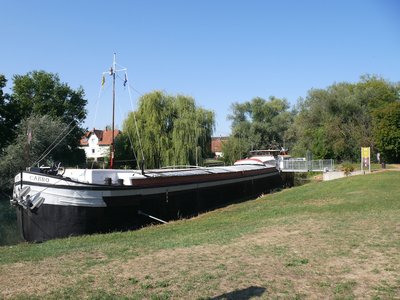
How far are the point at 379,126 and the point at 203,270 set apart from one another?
4456 centimetres

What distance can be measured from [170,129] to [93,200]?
2726cm

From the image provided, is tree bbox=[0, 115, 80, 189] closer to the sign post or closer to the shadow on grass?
the sign post

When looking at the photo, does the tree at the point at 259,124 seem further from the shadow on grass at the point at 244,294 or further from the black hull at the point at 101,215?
the shadow on grass at the point at 244,294

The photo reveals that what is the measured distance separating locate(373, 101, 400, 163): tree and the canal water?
125ft

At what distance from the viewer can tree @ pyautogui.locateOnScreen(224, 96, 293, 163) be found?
6488 centimetres

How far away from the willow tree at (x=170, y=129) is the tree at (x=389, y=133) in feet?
62.6

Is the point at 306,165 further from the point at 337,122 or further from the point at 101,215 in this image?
the point at 101,215

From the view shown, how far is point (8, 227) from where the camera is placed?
18.3 metres

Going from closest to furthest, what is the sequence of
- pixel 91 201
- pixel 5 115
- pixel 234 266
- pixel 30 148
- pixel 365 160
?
1. pixel 234 266
2. pixel 91 201
3. pixel 30 148
4. pixel 365 160
5. pixel 5 115

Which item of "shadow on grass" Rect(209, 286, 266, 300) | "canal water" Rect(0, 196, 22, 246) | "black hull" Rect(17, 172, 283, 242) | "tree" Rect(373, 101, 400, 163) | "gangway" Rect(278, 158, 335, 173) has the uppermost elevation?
"tree" Rect(373, 101, 400, 163)

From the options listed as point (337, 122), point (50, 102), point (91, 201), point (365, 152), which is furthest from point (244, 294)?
point (337, 122)

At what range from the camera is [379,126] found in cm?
4609

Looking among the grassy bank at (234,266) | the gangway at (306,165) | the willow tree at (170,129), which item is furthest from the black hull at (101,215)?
the gangway at (306,165)

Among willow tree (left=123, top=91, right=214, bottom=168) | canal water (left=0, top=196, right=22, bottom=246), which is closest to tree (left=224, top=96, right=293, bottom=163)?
willow tree (left=123, top=91, right=214, bottom=168)
